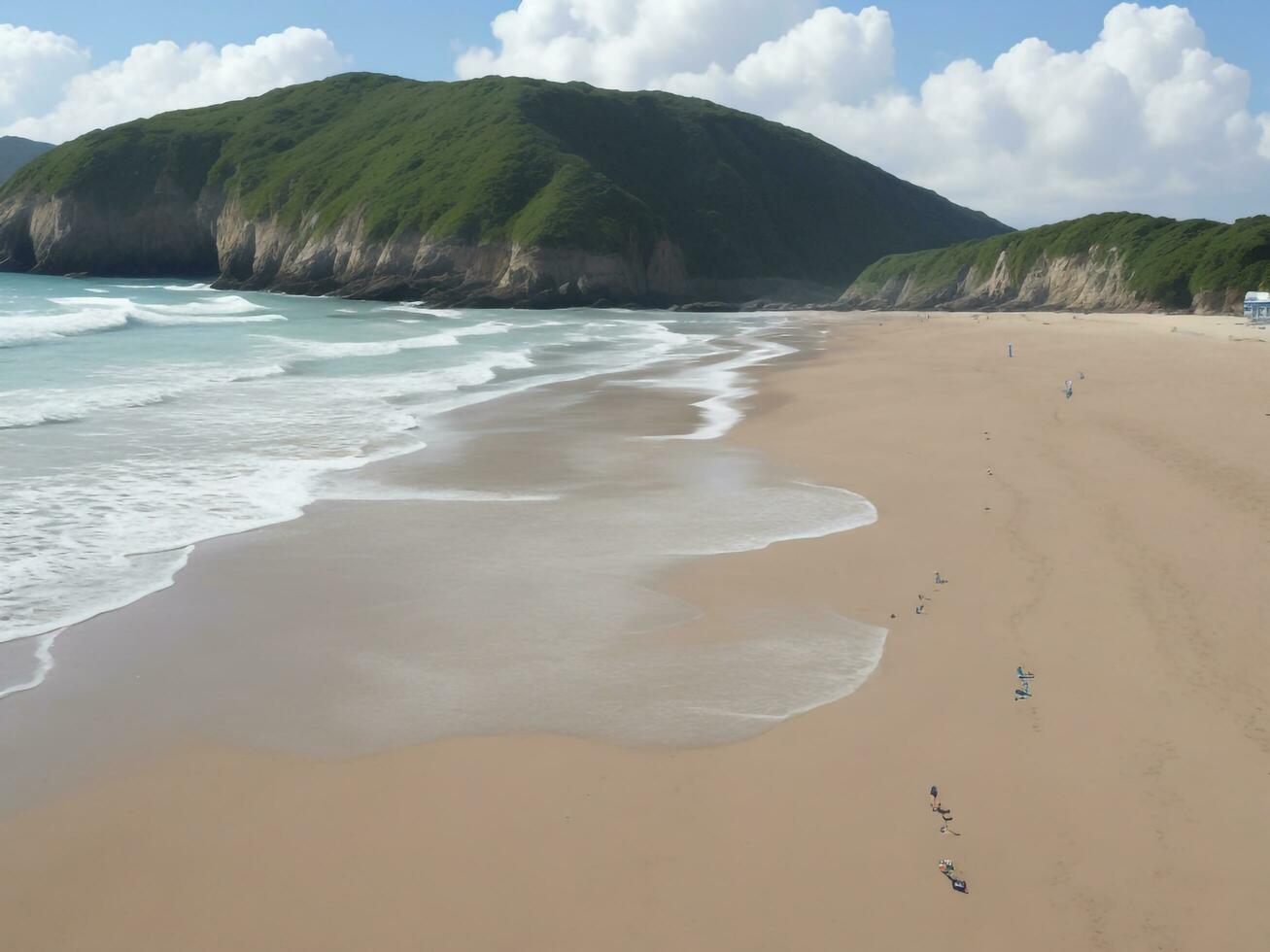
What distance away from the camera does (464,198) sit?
94062mm

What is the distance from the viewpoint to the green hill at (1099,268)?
198 ft

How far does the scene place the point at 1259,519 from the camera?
36.0 ft

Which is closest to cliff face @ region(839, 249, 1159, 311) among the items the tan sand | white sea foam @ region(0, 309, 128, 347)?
white sea foam @ region(0, 309, 128, 347)

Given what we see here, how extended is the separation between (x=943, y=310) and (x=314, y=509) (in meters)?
79.3

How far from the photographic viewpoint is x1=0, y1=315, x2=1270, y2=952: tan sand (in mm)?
4660

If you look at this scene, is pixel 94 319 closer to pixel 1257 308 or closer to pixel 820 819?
pixel 820 819

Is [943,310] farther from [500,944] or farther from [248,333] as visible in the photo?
[500,944]

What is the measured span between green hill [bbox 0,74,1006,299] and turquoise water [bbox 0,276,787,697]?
37.3 metres

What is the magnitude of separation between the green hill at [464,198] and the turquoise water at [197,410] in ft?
122

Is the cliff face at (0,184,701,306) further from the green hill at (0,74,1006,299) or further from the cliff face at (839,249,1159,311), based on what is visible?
the cliff face at (839,249,1159,311)

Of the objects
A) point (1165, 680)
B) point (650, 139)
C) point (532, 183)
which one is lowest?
point (1165, 680)

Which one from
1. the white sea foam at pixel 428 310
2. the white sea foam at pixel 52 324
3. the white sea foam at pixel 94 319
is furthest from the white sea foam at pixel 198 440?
the white sea foam at pixel 428 310

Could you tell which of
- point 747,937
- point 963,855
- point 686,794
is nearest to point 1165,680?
point 963,855

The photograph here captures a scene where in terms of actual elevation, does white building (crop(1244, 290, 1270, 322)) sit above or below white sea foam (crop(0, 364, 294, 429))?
above
